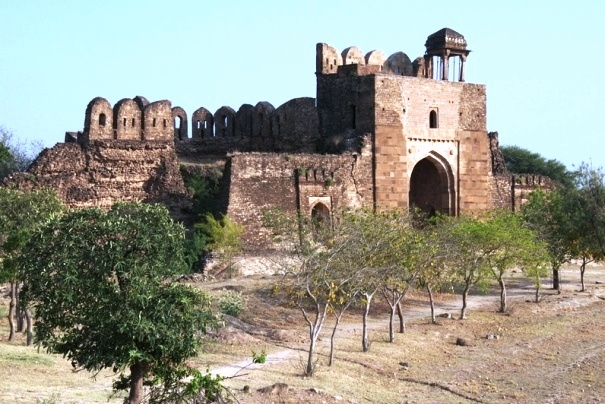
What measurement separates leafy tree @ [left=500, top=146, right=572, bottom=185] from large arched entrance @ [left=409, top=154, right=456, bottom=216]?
1597cm

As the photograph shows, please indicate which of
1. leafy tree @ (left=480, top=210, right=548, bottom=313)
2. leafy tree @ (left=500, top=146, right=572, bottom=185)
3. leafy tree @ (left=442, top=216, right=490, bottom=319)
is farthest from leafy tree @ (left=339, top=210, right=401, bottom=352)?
leafy tree @ (left=500, top=146, right=572, bottom=185)

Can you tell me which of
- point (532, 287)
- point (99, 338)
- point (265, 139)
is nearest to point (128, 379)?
point (99, 338)

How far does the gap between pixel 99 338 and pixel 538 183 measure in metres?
25.0

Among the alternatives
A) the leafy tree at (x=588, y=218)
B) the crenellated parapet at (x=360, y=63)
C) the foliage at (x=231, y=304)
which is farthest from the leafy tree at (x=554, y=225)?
the foliage at (x=231, y=304)

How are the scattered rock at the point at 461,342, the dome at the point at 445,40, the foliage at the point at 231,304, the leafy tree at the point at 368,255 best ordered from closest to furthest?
the leafy tree at the point at 368,255, the scattered rock at the point at 461,342, the foliage at the point at 231,304, the dome at the point at 445,40

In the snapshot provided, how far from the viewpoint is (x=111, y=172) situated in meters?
30.7

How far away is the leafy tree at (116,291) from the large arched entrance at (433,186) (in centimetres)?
2138

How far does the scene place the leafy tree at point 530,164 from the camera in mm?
52094

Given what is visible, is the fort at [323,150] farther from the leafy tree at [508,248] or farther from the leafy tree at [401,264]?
the leafy tree at [401,264]

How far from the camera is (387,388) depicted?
1900 cm

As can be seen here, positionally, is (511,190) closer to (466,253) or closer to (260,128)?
(260,128)

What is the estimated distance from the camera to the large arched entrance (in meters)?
35.3

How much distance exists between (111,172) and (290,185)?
4.46 meters

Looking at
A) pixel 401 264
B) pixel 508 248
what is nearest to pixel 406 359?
pixel 401 264
